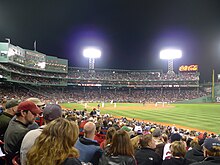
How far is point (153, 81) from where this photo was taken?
87.3m

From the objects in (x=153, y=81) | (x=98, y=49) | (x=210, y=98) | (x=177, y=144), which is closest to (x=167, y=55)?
(x=153, y=81)

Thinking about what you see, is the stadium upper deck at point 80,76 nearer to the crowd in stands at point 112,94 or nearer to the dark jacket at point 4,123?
the crowd in stands at point 112,94

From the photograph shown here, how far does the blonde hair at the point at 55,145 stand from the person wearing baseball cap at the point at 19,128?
1616 millimetres

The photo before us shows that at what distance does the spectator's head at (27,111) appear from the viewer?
3852 mm

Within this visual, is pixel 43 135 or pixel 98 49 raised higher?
pixel 98 49

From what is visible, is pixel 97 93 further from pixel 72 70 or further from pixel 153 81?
pixel 153 81

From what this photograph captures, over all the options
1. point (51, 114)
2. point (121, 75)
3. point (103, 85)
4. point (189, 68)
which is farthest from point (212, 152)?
point (121, 75)

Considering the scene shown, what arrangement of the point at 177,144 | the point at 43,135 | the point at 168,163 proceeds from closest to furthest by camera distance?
the point at 43,135
the point at 168,163
the point at 177,144

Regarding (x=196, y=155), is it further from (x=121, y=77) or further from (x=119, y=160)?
(x=121, y=77)

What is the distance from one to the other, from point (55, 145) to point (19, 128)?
1.94 m

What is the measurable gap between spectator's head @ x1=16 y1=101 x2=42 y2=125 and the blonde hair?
166 cm

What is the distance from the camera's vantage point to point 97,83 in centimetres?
8644

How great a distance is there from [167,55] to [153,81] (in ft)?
41.3

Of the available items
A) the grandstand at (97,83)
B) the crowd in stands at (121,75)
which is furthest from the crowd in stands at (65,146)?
the crowd in stands at (121,75)
